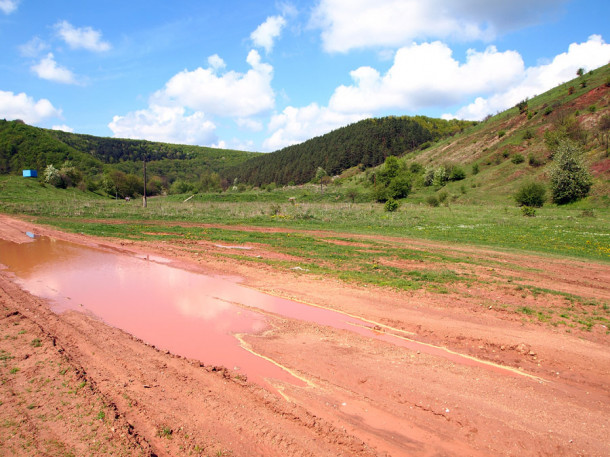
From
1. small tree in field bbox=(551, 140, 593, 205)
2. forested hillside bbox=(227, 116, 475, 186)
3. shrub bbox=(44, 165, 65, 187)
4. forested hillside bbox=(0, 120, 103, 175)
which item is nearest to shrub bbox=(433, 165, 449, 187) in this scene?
small tree in field bbox=(551, 140, 593, 205)

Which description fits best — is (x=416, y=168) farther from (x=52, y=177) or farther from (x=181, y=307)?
(x=181, y=307)

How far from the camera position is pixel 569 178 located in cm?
4319

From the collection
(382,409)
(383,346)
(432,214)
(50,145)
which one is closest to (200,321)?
(383,346)

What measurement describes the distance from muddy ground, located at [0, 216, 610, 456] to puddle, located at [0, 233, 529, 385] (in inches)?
11.7

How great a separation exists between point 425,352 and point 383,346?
2.59 ft

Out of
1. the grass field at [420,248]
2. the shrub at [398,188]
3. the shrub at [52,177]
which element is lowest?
the grass field at [420,248]

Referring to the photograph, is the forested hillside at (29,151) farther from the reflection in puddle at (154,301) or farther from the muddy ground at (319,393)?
Answer: the muddy ground at (319,393)

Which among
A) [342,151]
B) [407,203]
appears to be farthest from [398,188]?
[342,151]

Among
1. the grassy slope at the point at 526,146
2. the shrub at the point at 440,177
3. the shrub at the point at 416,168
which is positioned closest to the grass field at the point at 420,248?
the grassy slope at the point at 526,146

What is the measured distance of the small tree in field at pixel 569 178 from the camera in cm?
4284

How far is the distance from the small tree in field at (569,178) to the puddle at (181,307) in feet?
152

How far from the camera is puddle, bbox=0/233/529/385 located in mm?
6824

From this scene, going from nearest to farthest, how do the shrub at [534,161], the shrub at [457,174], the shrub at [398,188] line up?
1. the shrub at [534,161]
2. the shrub at [398,188]
3. the shrub at [457,174]

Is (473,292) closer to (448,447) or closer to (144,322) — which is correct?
(448,447)
